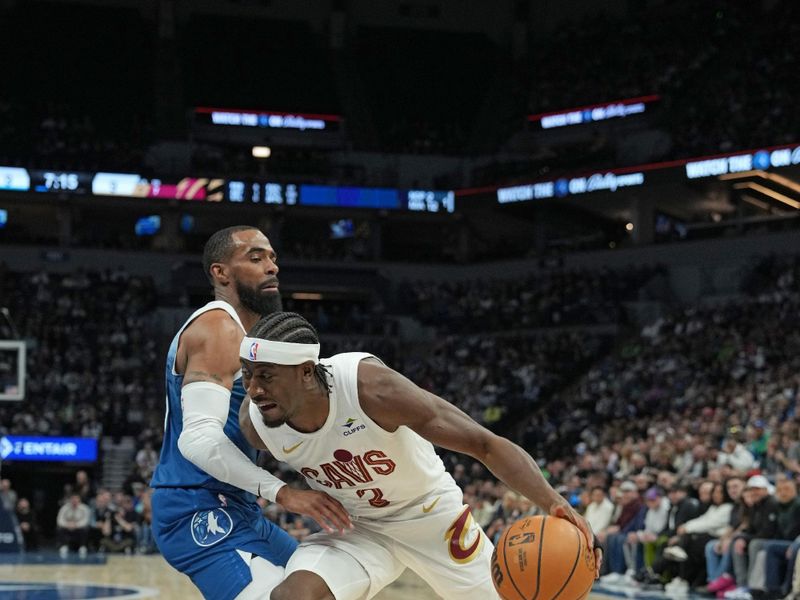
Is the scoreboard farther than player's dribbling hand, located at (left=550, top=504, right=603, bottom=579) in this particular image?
Yes

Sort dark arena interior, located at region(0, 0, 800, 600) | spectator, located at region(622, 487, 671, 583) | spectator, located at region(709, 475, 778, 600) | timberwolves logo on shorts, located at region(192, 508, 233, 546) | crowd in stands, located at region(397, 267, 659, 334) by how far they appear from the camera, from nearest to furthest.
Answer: timberwolves logo on shorts, located at region(192, 508, 233, 546)
spectator, located at region(709, 475, 778, 600)
spectator, located at region(622, 487, 671, 583)
dark arena interior, located at region(0, 0, 800, 600)
crowd in stands, located at region(397, 267, 659, 334)

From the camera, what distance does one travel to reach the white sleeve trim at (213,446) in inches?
183

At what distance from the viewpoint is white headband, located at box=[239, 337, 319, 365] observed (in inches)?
176

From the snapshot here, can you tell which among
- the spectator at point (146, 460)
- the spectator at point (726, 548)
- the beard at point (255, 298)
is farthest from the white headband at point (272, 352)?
the spectator at point (146, 460)

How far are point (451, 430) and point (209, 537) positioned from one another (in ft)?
3.55

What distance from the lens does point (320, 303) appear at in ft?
122

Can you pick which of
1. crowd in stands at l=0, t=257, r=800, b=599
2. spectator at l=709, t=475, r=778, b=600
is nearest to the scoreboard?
crowd in stands at l=0, t=257, r=800, b=599

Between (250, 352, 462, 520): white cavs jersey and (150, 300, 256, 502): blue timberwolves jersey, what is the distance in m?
0.23

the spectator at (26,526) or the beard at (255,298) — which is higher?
the beard at (255,298)

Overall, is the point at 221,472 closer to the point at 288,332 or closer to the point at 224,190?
the point at 288,332

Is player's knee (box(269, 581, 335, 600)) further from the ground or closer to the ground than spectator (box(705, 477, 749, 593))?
further from the ground

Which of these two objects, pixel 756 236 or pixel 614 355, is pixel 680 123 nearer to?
pixel 756 236

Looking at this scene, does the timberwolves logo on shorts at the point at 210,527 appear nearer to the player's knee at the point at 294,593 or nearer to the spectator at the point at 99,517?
the player's knee at the point at 294,593

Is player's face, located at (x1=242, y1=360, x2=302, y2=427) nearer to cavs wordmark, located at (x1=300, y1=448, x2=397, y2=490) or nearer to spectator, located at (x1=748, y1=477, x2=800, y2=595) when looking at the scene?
cavs wordmark, located at (x1=300, y1=448, x2=397, y2=490)
